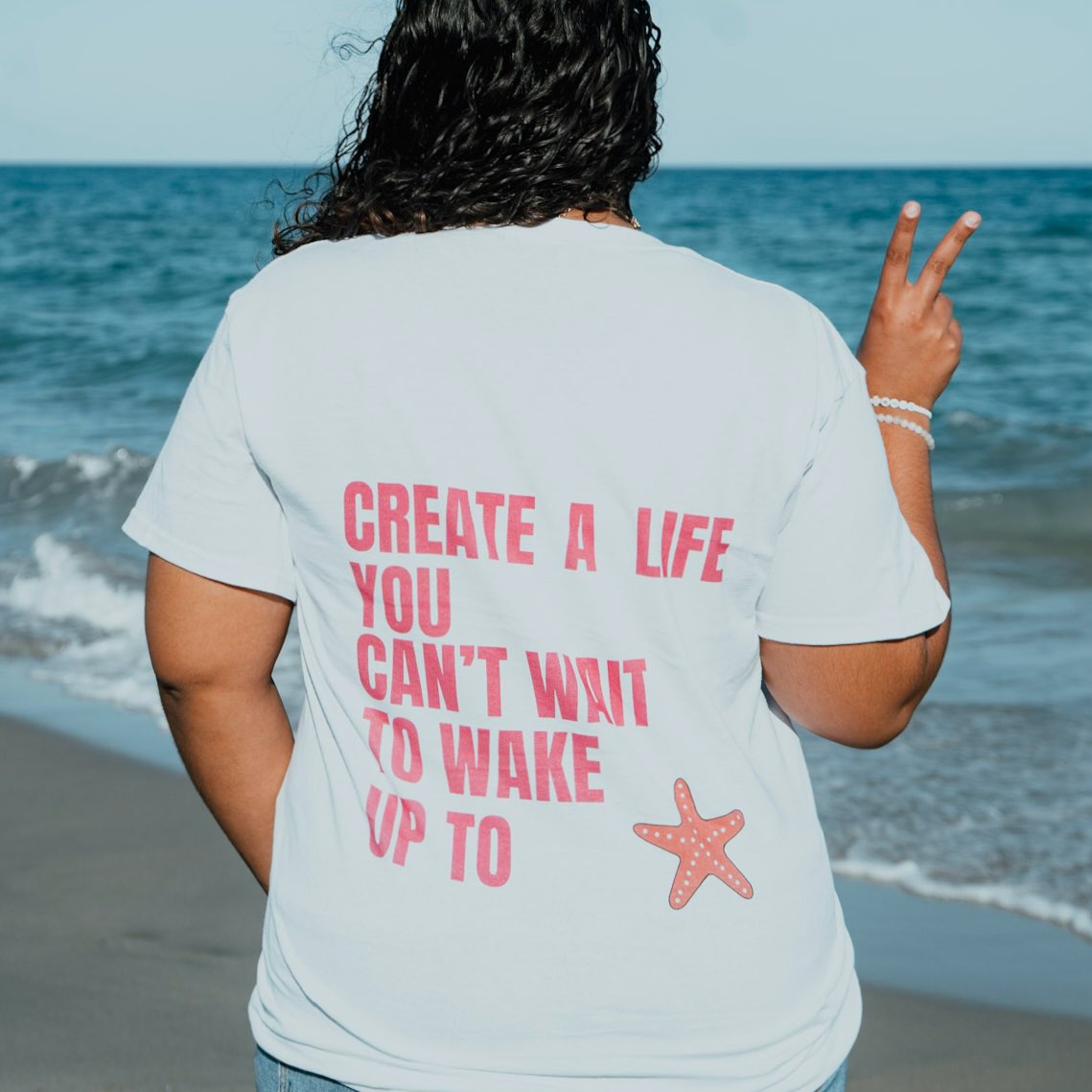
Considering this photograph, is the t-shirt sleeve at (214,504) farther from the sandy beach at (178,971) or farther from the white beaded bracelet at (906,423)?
the sandy beach at (178,971)

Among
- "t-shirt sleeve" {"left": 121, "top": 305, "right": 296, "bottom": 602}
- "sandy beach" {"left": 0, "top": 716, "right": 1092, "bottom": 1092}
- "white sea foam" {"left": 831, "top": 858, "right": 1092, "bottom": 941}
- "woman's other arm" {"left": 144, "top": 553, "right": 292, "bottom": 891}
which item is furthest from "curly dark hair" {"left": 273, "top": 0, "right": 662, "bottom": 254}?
"white sea foam" {"left": 831, "top": 858, "right": 1092, "bottom": 941}

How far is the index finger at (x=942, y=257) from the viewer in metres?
1.32

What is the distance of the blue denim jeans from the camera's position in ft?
3.83

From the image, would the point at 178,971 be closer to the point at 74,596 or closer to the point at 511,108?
the point at 511,108

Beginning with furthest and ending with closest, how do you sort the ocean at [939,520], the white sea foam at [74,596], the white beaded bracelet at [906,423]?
1. the white sea foam at [74,596]
2. the ocean at [939,520]
3. the white beaded bracelet at [906,423]

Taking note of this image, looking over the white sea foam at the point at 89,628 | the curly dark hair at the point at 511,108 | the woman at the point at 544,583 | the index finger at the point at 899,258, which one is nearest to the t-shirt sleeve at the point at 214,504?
the woman at the point at 544,583

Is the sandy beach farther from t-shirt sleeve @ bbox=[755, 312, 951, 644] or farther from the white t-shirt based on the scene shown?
t-shirt sleeve @ bbox=[755, 312, 951, 644]

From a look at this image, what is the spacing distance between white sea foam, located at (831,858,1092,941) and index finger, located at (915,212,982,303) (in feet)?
8.45

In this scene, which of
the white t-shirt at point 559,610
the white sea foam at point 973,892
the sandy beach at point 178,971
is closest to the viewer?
the white t-shirt at point 559,610

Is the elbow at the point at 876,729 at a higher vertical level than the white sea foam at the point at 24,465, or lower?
higher

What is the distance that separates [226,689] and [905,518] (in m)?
0.67

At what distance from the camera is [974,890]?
3.62 m

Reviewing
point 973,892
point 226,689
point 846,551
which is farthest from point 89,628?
point 846,551

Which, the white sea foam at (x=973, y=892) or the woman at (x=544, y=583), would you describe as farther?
the white sea foam at (x=973, y=892)
